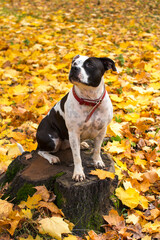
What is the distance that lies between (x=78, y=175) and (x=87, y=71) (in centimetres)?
109

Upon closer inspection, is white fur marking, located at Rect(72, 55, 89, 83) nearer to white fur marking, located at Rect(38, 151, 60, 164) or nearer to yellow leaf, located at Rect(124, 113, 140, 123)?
white fur marking, located at Rect(38, 151, 60, 164)

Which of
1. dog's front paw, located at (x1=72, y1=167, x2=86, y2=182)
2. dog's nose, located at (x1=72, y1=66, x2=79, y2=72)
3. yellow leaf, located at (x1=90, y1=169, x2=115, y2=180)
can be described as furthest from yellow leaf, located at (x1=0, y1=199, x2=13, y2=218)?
dog's nose, located at (x1=72, y1=66, x2=79, y2=72)

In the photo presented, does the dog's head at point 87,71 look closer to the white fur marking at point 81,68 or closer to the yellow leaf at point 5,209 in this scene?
the white fur marking at point 81,68

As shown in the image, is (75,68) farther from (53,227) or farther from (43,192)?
(53,227)

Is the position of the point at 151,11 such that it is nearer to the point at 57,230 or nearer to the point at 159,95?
the point at 159,95

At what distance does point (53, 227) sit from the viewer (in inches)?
97.7

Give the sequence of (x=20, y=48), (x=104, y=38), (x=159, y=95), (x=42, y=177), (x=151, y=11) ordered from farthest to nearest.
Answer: (x=151, y=11)
(x=104, y=38)
(x=20, y=48)
(x=159, y=95)
(x=42, y=177)

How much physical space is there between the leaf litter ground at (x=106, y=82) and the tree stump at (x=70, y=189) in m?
0.13

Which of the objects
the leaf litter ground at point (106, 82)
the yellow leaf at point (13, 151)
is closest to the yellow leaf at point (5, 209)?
the leaf litter ground at point (106, 82)

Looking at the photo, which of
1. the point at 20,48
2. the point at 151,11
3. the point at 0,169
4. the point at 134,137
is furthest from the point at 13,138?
the point at 151,11

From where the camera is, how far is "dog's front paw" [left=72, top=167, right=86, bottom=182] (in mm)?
2906

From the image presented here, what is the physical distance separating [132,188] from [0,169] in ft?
6.06

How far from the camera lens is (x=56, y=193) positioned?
9.61 feet

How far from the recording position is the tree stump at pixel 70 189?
9.37 ft
